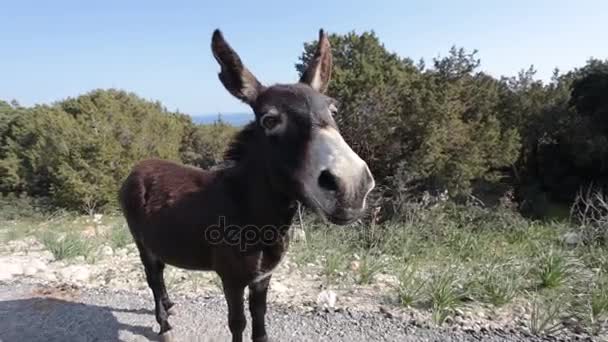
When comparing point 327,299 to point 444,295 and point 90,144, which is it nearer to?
point 444,295

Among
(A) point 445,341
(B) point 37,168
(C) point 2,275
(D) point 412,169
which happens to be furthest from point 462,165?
(B) point 37,168

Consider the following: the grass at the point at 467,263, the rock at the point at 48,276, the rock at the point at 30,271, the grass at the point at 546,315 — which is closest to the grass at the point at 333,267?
the grass at the point at 467,263

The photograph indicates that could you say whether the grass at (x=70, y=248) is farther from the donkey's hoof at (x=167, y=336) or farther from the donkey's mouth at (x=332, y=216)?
the donkey's mouth at (x=332, y=216)

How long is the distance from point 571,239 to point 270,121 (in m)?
5.86

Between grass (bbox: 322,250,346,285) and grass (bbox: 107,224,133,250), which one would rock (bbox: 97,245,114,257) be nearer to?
grass (bbox: 107,224,133,250)

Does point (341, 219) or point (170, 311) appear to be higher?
point (341, 219)

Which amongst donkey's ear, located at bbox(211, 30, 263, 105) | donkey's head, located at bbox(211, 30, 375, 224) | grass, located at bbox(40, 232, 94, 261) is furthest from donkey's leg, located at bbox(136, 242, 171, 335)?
grass, located at bbox(40, 232, 94, 261)

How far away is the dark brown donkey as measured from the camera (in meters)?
1.75

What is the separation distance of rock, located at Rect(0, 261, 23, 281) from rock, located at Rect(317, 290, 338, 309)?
4.06 meters

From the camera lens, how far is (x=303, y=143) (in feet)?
6.14

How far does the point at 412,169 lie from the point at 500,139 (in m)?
8.50

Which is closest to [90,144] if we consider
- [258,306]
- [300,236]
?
[300,236]

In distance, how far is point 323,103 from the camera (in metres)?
2.04

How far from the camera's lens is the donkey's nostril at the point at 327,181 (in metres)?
→ 1.69
